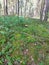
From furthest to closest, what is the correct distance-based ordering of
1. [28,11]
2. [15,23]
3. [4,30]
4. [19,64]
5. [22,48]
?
[28,11], [15,23], [4,30], [22,48], [19,64]

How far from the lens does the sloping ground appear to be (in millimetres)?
5004

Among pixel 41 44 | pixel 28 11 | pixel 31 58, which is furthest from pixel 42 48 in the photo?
pixel 28 11

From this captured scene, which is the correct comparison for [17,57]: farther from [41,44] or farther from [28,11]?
[28,11]

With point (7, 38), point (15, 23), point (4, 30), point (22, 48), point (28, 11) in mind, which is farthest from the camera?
point (28, 11)

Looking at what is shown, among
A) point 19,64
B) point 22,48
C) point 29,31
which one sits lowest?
point 19,64

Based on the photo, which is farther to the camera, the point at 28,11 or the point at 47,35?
the point at 28,11

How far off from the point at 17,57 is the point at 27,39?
78 centimetres

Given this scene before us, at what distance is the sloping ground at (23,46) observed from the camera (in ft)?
16.4

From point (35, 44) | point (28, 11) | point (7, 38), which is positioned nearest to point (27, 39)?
point (35, 44)

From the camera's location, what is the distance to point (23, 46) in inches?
211

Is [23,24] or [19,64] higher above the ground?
[23,24]

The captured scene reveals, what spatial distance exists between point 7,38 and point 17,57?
36.9 inches

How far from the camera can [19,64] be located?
496 centimetres

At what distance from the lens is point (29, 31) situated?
6.06m
